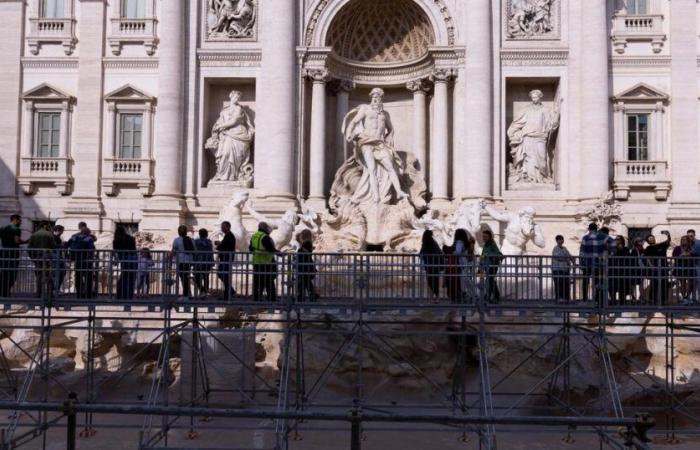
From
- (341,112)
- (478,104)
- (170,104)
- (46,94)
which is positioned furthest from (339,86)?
(46,94)

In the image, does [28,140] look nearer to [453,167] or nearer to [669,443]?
[453,167]

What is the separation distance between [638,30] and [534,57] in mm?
3663

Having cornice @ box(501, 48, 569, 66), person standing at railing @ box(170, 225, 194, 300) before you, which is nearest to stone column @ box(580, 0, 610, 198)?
cornice @ box(501, 48, 569, 66)

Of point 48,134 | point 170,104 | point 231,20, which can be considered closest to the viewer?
point 170,104

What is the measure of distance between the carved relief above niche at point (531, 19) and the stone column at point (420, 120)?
340 centimetres

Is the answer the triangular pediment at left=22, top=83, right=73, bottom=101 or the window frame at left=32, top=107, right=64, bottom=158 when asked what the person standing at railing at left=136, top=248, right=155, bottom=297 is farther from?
the triangular pediment at left=22, top=83, right=73, bottom=101

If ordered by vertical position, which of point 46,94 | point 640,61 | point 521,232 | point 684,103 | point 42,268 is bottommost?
point 42,268

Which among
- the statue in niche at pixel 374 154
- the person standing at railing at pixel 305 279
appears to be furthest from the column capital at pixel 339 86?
the person standing at railing at pixel 305 279

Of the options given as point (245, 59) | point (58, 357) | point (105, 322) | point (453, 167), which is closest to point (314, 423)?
point (105, 322)

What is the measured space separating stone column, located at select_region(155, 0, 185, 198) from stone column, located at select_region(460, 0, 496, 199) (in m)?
A: 9.44

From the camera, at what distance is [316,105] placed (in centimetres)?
2402

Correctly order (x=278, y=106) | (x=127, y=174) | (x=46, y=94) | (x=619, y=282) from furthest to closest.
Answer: (x=46, y=94), (x=127, y=174), (x=278, y=106), (x=619, y=282)

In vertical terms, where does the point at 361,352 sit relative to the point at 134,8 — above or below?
below

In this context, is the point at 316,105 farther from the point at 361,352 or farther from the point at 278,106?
the point at 361,352
